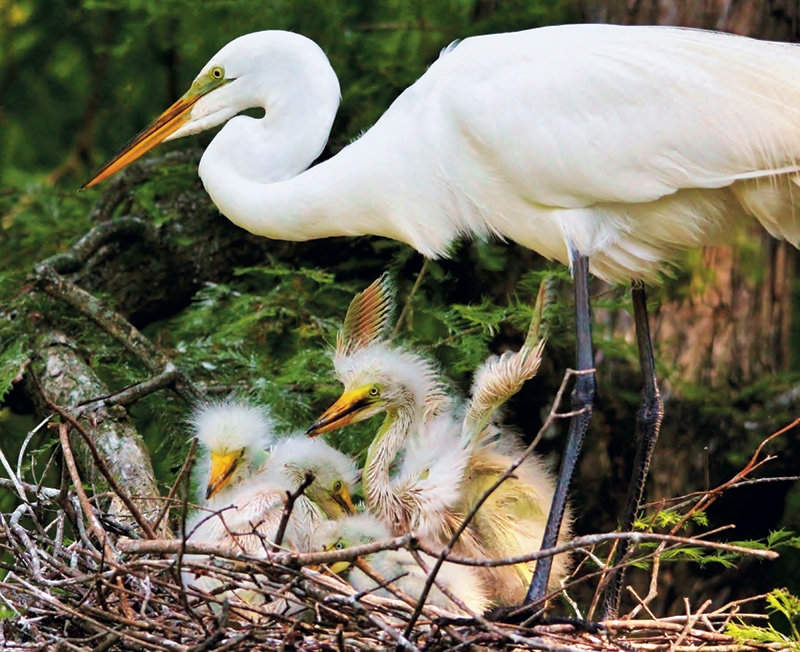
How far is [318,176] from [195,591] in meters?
1.17

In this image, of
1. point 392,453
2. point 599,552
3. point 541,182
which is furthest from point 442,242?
point 599,552

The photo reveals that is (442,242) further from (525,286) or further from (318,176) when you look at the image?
(525,286)

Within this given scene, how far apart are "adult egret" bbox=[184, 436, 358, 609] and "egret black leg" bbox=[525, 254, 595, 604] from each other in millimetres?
462

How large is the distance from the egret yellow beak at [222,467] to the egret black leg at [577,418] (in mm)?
732

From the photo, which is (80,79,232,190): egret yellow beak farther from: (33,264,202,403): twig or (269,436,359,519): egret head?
(269,436,359,519): egret head

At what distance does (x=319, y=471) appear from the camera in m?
2.79

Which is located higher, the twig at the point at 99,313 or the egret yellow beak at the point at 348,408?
the twig at the point at 99,313

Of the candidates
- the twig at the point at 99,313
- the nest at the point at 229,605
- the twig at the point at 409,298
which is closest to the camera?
the nest at the point at 229,605

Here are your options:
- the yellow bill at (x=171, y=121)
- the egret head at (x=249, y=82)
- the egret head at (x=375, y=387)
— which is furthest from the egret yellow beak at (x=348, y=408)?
the yellow bill at (x=171, y=121)

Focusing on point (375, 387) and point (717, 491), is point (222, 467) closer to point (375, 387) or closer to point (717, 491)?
point (375, 387)

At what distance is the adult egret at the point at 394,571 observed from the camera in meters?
2.49

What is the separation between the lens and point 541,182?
2791 millimetres

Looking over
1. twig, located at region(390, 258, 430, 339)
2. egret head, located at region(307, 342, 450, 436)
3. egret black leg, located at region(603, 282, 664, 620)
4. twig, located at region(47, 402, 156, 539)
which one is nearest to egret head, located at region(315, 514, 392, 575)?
egret head, located at region(307, 342, 450, 436)

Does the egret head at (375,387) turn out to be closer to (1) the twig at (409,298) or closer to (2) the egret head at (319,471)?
(2) the egret head at (319,471)
